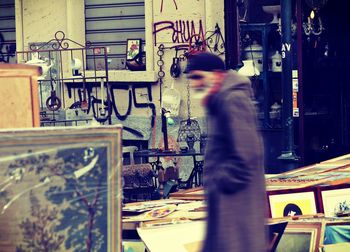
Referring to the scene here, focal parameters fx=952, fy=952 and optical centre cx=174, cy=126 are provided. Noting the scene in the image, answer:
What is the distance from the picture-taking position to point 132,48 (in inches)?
488

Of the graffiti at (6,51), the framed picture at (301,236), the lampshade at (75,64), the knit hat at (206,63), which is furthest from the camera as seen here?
the graffiti at (6,51)

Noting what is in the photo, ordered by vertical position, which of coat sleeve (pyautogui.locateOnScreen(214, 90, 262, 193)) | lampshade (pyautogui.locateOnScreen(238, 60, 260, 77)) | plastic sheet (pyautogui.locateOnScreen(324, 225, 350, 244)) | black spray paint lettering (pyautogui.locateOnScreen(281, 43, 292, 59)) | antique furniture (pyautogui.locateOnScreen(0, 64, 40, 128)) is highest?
black spray paint lettering (pyautogui.locateOnScreen(281, 43, 292, 59))

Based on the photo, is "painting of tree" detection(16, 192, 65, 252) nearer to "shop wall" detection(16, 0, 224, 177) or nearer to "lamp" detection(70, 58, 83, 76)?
"shop wall" detection(16, 0, 224, 177)

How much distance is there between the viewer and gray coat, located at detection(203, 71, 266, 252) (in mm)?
4832

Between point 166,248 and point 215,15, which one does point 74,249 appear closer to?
point 166,248

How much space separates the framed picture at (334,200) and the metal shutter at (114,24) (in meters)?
5.69

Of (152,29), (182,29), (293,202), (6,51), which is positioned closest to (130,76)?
(152,29)

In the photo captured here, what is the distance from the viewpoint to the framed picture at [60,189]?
546 centimetres

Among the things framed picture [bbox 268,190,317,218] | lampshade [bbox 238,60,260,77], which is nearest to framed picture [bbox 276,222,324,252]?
framed picture [bbox 268,190,317,218]

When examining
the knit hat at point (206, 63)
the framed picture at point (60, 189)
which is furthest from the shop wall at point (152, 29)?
the knit hat at point (206, 63)

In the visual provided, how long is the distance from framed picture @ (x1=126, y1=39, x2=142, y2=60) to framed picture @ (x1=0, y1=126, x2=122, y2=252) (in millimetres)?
6753

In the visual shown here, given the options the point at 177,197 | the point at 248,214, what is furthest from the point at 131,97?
the point at 248,214

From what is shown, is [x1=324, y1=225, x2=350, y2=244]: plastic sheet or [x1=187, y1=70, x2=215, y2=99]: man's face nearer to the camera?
[x1=187, y1=70, x2=215, y2=99]: man's face

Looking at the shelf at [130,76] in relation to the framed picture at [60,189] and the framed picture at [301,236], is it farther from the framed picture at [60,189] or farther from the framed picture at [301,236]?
the framed picture at [60,189]
